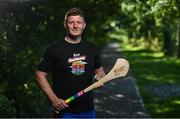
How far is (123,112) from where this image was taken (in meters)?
12.5

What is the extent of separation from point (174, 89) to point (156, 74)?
6731mm

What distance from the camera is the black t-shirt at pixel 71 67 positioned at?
541 cm

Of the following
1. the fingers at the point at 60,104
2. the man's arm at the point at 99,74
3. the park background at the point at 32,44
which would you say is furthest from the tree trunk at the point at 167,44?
the fingers at the point at 60,104

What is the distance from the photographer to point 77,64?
5.38m

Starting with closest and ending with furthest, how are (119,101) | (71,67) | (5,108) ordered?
1. (71,67)
2. (5,108)
3. (119,101)

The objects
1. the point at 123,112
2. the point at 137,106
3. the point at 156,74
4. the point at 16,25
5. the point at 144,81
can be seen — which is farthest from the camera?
the point at 156,74

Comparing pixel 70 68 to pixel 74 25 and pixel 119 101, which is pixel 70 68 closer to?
pixel 74 25

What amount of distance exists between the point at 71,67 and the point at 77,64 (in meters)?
0.08

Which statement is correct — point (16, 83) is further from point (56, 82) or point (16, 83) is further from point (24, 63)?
point (56, 82)

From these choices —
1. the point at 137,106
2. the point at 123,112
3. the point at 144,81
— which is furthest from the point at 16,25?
the point at 144,81

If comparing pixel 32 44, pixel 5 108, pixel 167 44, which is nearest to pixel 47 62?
pixel 5 108

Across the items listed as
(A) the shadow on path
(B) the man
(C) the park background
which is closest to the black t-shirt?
(B) the man

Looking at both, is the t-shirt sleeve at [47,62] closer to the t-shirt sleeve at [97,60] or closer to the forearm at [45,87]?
the forearm at [45,87]

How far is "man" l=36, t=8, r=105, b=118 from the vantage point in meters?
5.39
